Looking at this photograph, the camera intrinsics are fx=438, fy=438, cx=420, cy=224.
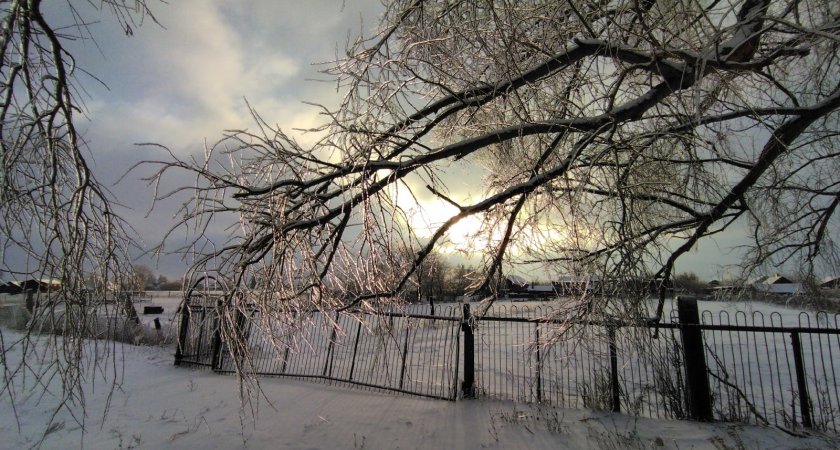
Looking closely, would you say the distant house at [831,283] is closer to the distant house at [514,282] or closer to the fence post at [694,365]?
the fence post at [694,365]

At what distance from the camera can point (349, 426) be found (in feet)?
22.7

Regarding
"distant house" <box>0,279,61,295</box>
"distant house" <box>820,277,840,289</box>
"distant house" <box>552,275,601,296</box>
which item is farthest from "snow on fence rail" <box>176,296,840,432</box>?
"distant house" <box>0,279,61,295</box>

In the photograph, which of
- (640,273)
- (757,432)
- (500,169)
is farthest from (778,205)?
(640,273)

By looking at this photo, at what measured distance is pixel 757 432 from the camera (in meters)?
6.25

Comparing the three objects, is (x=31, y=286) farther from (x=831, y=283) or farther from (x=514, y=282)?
(x=831, y=283)

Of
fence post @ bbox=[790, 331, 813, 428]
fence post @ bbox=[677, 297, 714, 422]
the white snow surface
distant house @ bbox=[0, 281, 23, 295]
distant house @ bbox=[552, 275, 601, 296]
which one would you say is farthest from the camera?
fence post @ bbox=[677, 297, 714, 422]

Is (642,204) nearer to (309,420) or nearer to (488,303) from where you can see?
(488,303)

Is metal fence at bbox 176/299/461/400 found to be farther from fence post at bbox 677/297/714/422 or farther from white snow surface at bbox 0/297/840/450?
fence post at bbox 677/297/714/422

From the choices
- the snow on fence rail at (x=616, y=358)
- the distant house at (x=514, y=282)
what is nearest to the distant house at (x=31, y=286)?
the snow on fence rail at (x=616, y=358)

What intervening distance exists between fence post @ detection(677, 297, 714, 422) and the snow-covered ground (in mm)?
383

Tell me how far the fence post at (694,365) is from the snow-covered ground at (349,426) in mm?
383

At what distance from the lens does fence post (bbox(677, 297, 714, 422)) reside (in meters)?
6.91

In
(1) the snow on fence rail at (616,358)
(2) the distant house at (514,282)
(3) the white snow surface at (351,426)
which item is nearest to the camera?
(1) the snow on fence rail at (616,358)

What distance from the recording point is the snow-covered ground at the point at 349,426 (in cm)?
613
